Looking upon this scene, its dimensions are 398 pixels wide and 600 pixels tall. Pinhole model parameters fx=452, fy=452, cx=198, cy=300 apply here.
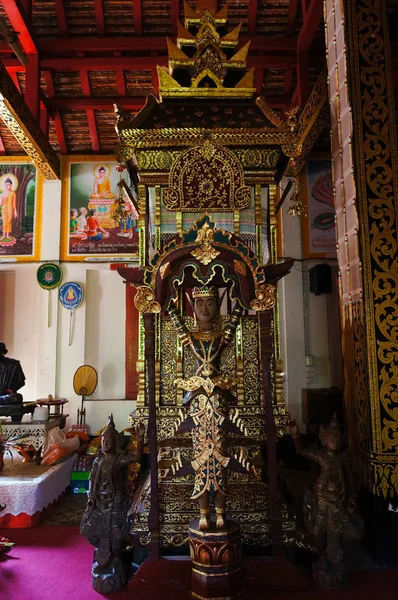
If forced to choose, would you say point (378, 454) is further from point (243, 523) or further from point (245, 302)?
point (245, 302)

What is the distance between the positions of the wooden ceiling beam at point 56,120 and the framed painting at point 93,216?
24cm

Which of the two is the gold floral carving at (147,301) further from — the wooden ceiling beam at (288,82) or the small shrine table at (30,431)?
the wooden ceiling beam at (288,82)

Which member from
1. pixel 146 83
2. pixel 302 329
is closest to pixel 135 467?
pixel 302 329

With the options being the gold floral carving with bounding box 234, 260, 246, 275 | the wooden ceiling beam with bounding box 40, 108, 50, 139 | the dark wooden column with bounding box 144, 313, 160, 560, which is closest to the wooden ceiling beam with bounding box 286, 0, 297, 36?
the wooden ceiling beam with bounding box 40, 108, 50, 139

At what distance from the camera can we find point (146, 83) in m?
8.00

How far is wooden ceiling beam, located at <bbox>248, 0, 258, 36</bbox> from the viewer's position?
22.5ft

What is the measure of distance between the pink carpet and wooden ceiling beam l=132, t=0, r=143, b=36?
7.28 m

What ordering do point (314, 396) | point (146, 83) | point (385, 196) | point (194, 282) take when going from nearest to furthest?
point (385, 196) < point (194, 282) < point (314, 396) < point (146, 83)

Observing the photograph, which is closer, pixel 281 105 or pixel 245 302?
pixel 245 302

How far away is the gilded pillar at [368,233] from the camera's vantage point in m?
3.58

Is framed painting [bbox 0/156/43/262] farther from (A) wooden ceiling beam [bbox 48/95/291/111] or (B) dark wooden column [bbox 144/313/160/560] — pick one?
(B) dark wooden column [bbox 144/313/160/560]

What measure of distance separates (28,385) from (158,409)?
16.8 feet

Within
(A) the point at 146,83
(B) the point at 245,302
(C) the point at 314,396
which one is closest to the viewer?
(B) the point at 245,302

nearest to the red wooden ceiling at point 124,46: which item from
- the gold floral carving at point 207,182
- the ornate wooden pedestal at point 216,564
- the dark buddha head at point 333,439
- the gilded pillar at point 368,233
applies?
the gilded pillar at point 368,233
